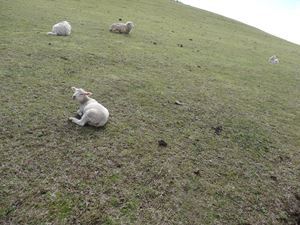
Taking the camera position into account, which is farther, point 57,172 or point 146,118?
point 146,118

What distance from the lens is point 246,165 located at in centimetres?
648

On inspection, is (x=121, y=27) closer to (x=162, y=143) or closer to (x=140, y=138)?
(x=140, y=138)

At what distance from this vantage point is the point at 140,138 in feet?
21.6

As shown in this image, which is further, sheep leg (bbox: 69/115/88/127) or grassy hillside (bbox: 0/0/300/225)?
sheep leg (bbox: 69/115/88/127)

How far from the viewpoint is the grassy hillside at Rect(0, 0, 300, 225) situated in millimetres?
4949

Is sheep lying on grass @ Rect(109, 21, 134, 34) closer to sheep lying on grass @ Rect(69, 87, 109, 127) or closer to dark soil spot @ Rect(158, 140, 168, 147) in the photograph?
sheep lying on grass @ Rect(69, 87, 109, 127)

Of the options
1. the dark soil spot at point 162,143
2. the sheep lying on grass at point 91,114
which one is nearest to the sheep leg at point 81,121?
the sheep lying on grass at point 91,114

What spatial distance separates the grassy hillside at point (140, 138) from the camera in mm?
4949

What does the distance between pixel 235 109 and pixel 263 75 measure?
5406mm

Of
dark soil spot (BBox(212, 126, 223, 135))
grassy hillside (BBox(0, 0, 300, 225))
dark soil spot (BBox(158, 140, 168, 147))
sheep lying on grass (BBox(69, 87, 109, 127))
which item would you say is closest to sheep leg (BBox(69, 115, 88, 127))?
sheep lying on grass (BBox(69, 87, 109, 127))

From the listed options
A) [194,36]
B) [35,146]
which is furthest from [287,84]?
[35,146]

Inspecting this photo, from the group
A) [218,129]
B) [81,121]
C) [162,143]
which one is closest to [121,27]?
[218,129]

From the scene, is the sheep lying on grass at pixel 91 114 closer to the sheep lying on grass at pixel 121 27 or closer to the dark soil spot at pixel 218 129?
the dark soil spot at pixel 218 129

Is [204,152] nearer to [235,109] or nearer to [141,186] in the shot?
[141,186]
